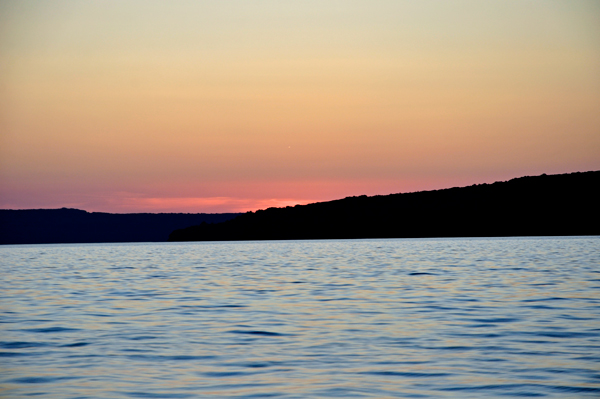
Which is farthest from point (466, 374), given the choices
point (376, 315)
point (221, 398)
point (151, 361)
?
point (376, 315)

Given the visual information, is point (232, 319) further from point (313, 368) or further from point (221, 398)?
point (221, 398)

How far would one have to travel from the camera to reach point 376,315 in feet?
61.8

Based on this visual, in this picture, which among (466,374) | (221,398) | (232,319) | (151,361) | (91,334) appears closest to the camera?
(221,398)

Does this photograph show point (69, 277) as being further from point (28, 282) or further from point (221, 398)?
point (221, 398)

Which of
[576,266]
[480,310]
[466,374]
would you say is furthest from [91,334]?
[576,266]

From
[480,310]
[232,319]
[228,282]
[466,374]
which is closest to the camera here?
[466,374]

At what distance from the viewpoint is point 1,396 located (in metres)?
10.6

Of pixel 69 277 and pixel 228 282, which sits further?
pixel 69 277

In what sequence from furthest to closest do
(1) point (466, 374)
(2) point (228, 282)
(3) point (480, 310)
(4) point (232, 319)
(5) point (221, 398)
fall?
(2) point (228, 282)
(3) point (480, 310)
(4) point (232, 319)
(1) point (466, 374)
(5) point (221, 398)

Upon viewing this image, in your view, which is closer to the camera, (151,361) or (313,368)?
(313,368)

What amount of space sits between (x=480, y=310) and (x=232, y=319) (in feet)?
23.2

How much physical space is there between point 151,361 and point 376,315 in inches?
296

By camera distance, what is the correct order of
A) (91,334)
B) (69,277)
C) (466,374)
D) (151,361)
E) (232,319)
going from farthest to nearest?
(69,277), (232,319), (91,334), (151,361), (466,374)

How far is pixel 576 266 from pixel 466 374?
29.3m
